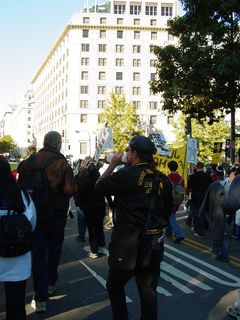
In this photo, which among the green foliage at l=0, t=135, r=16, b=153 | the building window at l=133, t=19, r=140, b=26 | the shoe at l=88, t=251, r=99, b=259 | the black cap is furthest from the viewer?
the green foliage at l=0, t=135, r=16, b=153

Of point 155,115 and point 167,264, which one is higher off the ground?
point 155,115

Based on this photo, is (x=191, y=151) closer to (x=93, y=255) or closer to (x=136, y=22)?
(x=93, y=255)

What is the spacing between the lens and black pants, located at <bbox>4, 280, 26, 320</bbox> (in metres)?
3.49

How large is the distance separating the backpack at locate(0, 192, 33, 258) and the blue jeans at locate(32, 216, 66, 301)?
1.64 metres

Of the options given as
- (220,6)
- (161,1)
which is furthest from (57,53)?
(220,6)

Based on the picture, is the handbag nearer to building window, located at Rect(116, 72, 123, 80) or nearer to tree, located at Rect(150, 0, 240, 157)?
tree, located at Rect(150, 0, 240, 157)

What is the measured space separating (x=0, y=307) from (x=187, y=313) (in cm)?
200

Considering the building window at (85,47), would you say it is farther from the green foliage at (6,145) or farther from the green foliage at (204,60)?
the green foliage at (204,60)

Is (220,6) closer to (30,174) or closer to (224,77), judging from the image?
(224,77)

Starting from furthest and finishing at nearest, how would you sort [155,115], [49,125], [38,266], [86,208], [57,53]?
[49,125]
[57,53]
[155,115]
[86,208]
[38,266]

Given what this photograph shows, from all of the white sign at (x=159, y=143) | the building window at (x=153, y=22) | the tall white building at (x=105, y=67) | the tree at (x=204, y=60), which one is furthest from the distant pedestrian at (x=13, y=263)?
the building window at (x=153, y=22)

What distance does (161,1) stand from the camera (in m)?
91.5

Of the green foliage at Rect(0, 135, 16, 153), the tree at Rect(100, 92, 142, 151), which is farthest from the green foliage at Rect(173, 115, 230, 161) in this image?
the green foliage at Rect(0, 135, 16, 153)

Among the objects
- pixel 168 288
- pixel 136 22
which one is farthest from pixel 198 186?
pixel 136 22
